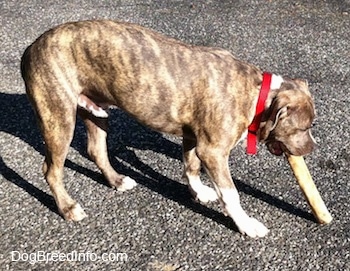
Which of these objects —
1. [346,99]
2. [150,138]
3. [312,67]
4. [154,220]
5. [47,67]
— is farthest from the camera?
[312,67]

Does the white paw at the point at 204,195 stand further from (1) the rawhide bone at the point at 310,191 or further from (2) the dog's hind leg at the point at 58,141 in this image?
(2) the dog's hind leg at the point at 58,141

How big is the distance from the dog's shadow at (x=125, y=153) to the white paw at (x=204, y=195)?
0.06m

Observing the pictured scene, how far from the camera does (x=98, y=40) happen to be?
169 inches

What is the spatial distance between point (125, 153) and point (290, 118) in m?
1.89

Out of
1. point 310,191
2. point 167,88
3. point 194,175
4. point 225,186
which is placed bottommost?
point 194,175

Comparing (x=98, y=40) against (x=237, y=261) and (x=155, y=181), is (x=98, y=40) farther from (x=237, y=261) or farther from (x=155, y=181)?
(x=237, y=261)

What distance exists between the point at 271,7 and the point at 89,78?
4.69m

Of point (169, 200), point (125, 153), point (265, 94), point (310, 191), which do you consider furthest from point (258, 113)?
point (125, 153)

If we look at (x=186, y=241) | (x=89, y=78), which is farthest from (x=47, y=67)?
(x=186, y=241)

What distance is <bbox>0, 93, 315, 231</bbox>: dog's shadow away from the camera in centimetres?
493

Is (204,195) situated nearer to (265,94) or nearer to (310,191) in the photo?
(310,191)

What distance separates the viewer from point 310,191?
4.58m

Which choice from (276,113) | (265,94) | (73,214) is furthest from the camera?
(73,214)

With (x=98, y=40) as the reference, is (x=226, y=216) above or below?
below
